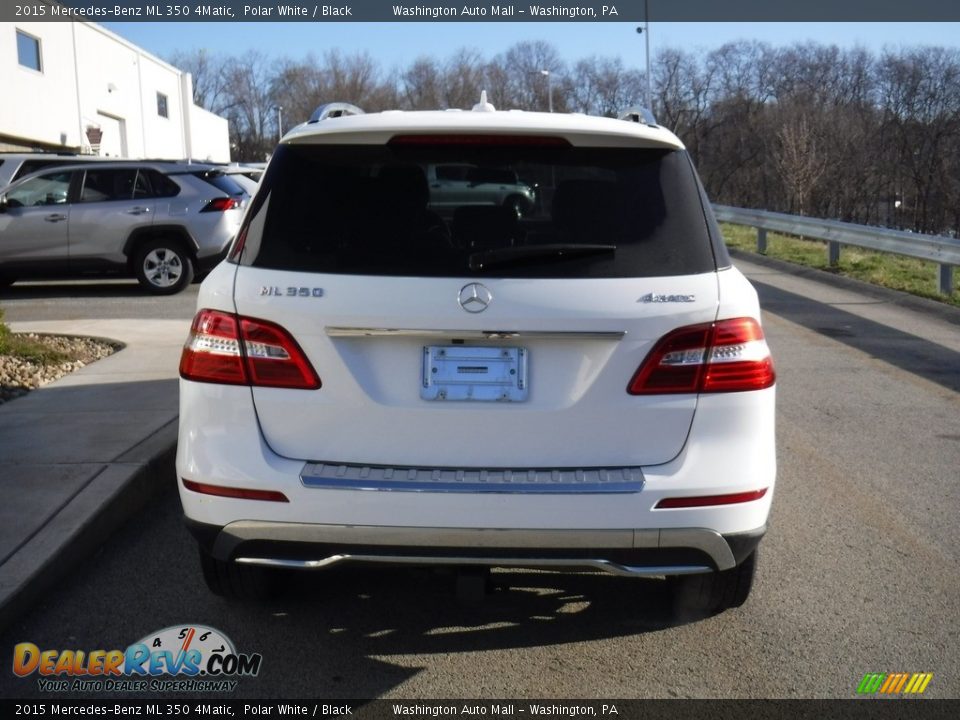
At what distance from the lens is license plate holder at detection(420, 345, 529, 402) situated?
344cm

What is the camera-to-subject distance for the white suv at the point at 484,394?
342cm

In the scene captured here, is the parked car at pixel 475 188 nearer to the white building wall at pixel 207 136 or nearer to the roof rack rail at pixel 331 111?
the roof rack rail at pixel 331 111

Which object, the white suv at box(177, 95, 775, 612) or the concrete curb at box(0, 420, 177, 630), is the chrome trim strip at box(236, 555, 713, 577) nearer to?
the white suv at box(177, 95, 775, 612)

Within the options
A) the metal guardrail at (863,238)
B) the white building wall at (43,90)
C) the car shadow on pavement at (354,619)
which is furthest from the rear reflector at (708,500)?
the white building wall at (43,90)

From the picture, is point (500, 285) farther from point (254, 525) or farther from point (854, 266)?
point (854, 266)

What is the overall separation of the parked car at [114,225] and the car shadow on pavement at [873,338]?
7434 mm

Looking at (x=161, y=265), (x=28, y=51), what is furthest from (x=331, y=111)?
(x=28, y=51)

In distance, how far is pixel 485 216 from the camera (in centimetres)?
372

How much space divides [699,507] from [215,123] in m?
64.5

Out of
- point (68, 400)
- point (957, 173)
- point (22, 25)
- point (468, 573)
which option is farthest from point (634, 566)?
point (957, 173)

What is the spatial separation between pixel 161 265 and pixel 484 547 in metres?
12.1

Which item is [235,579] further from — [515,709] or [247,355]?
[515,709]

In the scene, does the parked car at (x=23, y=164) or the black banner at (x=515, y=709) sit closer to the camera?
the black banner at (x=515, y=709)

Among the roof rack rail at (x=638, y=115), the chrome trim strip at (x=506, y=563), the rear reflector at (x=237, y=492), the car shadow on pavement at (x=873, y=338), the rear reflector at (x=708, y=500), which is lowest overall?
the car shadow on pavement at (x=873, y=338)
